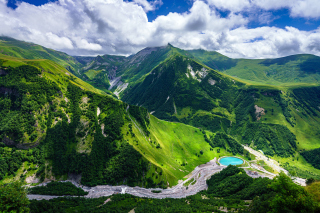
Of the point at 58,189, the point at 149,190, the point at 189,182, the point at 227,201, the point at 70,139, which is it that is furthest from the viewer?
the point at 70,139

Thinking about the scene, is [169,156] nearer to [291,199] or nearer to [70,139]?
[70,139]

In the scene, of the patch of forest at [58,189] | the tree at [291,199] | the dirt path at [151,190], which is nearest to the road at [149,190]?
the dirt path at [151,190]

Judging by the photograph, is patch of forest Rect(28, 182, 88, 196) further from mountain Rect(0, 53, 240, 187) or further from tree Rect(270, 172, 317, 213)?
tree Rect(270, 172, 317, 213)

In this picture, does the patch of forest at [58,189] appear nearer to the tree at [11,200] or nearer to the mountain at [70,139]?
the mountain at [70,139]

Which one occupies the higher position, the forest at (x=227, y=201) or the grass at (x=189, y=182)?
the forest at (x=227, y=201)

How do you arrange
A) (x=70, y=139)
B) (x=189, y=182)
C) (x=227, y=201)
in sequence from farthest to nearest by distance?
(x=70, y=139), (x=189, y=182), (x=227, y=201)

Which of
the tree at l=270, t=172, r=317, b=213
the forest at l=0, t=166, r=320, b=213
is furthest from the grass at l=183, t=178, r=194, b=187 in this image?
the tree at l=270, t=172, r=317, b=213

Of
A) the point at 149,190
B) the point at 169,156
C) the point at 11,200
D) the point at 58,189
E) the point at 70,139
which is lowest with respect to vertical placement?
the point at 149,190

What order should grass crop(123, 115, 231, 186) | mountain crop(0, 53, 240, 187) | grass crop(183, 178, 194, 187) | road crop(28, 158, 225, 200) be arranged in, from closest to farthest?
1. road crop(28, 158, 225, 200)
2. mountain crop(0, 53, 240, 187)
3. grass crop(183, 178, 194, 187)
4. grass crop(123, 115, 231, 186)

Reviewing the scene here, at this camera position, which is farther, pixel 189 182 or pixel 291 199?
pixel 189 182

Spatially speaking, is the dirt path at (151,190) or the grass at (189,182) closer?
the dirt path at (151,190)

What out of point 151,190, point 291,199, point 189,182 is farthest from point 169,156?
point 291,199
